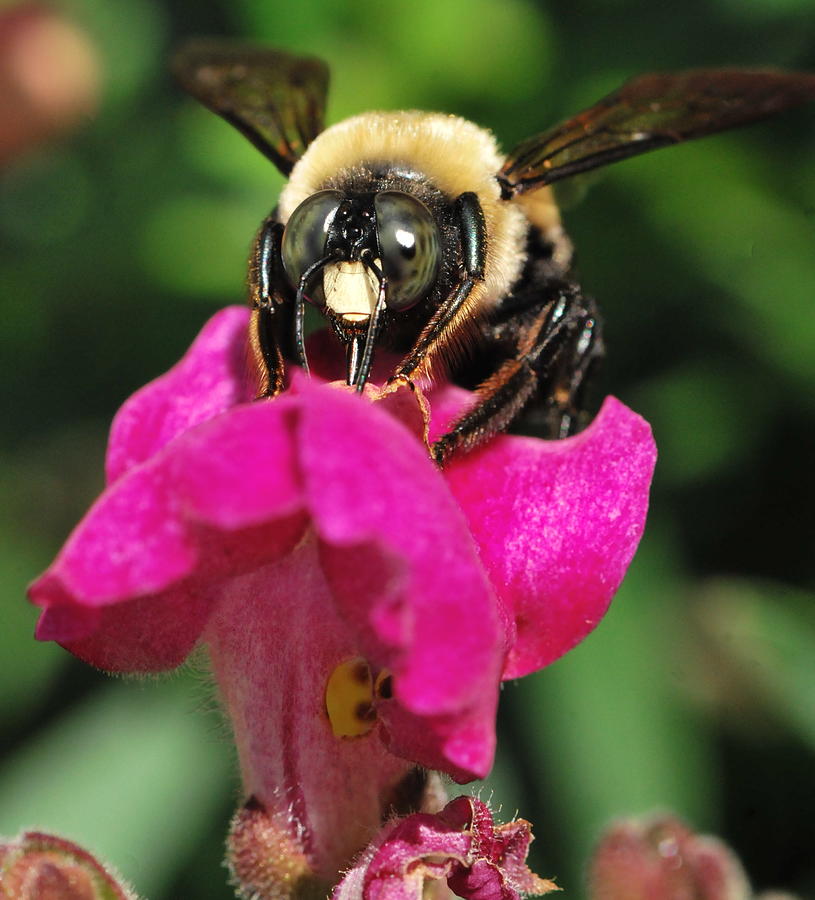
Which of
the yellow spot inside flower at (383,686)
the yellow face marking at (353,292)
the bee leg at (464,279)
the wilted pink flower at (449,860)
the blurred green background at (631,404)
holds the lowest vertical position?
the blurred green background at (631,404)

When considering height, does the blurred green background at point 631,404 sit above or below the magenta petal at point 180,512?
below

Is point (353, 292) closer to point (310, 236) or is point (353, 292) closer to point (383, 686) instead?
point (310, 236)

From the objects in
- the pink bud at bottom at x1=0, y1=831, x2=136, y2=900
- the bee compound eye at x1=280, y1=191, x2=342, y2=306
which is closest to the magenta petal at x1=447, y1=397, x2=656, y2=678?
the bee compound eye at x1=280, y1=191, x2=342, y2=306

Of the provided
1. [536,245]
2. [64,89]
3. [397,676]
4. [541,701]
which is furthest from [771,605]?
[64,89]

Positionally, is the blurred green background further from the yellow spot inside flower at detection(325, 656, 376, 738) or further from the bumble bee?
the yellow spot inside flower at detection(325, 656, 376, 738)

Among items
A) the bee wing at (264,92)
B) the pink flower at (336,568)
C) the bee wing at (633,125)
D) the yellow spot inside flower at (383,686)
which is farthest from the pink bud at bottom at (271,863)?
the bee wing at (264,92)

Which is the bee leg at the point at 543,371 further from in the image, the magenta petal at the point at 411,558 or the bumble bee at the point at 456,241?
the magenta petal at the point at 411,558
